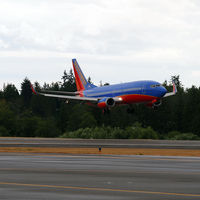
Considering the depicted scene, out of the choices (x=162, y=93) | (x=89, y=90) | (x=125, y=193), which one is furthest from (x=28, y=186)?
(x=89, y=90)

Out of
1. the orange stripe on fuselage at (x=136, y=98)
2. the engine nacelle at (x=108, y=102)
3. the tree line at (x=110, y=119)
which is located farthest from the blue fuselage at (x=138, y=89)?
the tree line at (x=110, y=119)

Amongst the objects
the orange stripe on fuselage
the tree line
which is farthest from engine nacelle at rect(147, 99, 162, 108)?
the tree line

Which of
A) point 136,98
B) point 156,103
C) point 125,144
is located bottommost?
point 125,144

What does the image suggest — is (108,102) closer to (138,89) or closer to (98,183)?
(138,89)

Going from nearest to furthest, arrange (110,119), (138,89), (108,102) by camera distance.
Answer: (138,89), (108,102), (110,119)

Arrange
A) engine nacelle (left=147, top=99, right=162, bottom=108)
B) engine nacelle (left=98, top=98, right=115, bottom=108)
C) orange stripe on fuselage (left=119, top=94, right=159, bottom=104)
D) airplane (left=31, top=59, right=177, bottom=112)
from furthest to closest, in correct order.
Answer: engine nacelle (left=98, top=98, right=115, bottom=108) → engine nacelle (left=147, top=99, right=162, bottom=108) → orange stripe on fuselage (left=119, top=94, right=159, bottom=104) → airplane (left=31, top=59, right=177, bottom=112)

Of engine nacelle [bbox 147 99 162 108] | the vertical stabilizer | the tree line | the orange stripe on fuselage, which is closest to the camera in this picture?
the orange stripe on fuselage

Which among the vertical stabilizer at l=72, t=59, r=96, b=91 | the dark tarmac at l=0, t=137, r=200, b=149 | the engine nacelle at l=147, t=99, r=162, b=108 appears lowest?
the dark tarmac at l=0, t=137, r=200, b=149

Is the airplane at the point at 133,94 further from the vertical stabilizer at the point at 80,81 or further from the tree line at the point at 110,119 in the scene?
the tree line at the point at 110,119

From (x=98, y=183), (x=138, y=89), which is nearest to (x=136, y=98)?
(x=138, y=89)

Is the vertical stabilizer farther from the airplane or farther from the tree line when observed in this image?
the tree line

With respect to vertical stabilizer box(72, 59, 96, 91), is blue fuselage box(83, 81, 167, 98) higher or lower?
lower

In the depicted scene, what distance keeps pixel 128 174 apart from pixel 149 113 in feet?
482

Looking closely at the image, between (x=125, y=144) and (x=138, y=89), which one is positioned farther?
(x=138, y=89)
